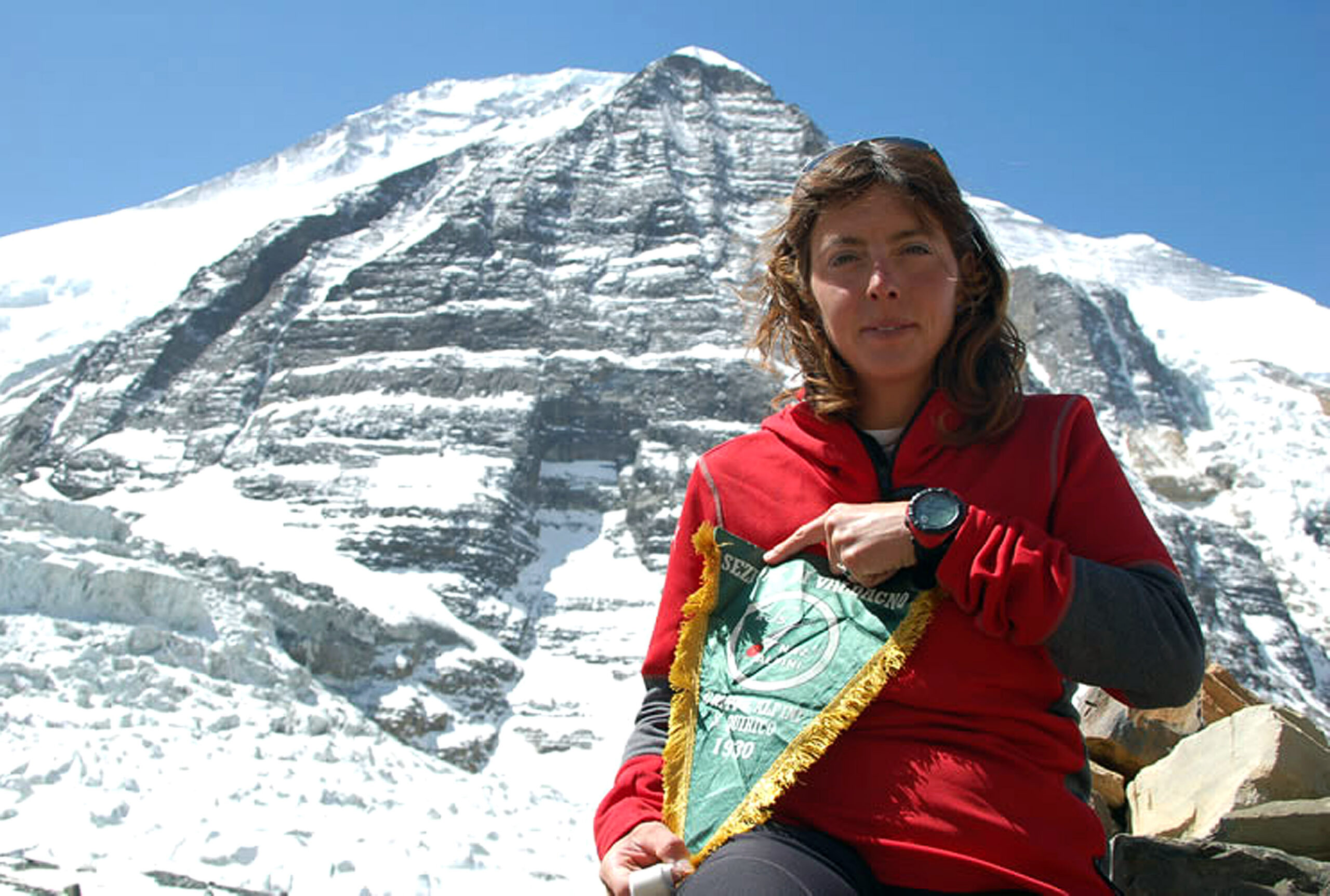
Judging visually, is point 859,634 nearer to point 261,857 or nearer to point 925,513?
point 925,513

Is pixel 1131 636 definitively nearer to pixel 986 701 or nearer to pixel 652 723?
pixel 986 701

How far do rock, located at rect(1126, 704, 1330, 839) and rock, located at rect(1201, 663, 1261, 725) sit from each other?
1.32 m

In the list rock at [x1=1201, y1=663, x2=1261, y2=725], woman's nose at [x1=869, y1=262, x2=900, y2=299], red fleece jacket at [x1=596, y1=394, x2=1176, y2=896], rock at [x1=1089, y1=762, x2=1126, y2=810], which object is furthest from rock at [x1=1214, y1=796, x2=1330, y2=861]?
woman's nose at [x1=869, y1=262, x2=900, y2=299]

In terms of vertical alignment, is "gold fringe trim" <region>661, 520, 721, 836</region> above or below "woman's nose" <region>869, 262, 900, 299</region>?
below

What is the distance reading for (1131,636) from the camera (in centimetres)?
183

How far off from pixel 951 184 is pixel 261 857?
7981 mm

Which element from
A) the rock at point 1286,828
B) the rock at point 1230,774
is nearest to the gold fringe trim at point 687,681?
the rock at point 1286,828

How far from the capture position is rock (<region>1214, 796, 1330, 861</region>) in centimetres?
392

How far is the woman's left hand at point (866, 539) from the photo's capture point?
1.90 metres

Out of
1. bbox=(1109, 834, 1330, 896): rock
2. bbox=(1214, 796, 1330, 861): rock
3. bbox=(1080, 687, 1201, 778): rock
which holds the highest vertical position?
bbox=(1080, 687, 1201, 778): rock

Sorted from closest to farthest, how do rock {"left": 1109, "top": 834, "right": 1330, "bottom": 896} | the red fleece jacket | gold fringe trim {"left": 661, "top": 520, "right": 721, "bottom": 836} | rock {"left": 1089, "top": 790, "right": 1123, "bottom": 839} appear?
the red fleece jacket
gold fringe trim {"left": 661, "top": 520, "right": 721, "bottom": 836}
rock {"left": 1109, "top": 834, "right": 1330, "bottom": 896}
rock {"left": 1089, "top": 790, "right": 1123, "bottom": 839}

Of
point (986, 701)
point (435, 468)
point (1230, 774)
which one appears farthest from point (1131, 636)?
point (435, 468)

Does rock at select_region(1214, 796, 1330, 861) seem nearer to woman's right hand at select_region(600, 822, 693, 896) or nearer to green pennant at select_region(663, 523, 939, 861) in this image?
green pennant at select_region(663, 523, 939, 861)

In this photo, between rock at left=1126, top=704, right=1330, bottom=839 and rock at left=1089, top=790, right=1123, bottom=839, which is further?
rock at left=1089, top=790, right=1123, bottom=839
